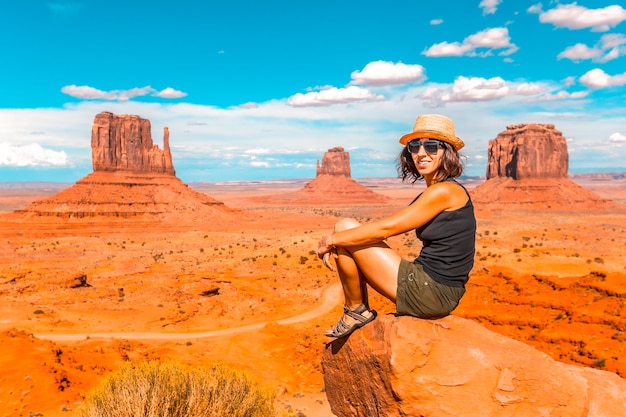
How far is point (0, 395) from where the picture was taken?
9828 mm

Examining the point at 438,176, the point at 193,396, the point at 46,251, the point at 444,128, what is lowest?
the point at 46,251

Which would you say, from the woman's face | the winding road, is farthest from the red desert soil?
the woman's face

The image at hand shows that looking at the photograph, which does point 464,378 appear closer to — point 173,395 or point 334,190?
point 173,395

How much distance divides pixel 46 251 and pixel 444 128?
163 feet

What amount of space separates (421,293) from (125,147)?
8551 cm

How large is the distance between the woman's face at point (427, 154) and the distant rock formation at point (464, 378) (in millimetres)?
1557

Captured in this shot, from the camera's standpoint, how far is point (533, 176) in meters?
106

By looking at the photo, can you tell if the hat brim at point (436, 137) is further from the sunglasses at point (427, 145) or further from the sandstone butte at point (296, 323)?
the sandstone butte at point (296, 323)

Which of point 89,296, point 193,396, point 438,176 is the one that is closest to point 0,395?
point 193,396

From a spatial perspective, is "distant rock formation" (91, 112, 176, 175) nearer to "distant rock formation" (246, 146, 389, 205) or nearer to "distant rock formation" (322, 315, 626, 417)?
"distant rock formation" (246, 146, 389, 205)

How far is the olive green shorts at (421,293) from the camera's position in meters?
4.16

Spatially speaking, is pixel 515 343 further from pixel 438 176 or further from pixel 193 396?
pixel 193 396

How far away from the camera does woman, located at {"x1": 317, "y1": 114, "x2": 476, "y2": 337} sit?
13.3ft

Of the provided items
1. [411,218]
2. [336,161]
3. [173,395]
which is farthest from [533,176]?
[411,218]
